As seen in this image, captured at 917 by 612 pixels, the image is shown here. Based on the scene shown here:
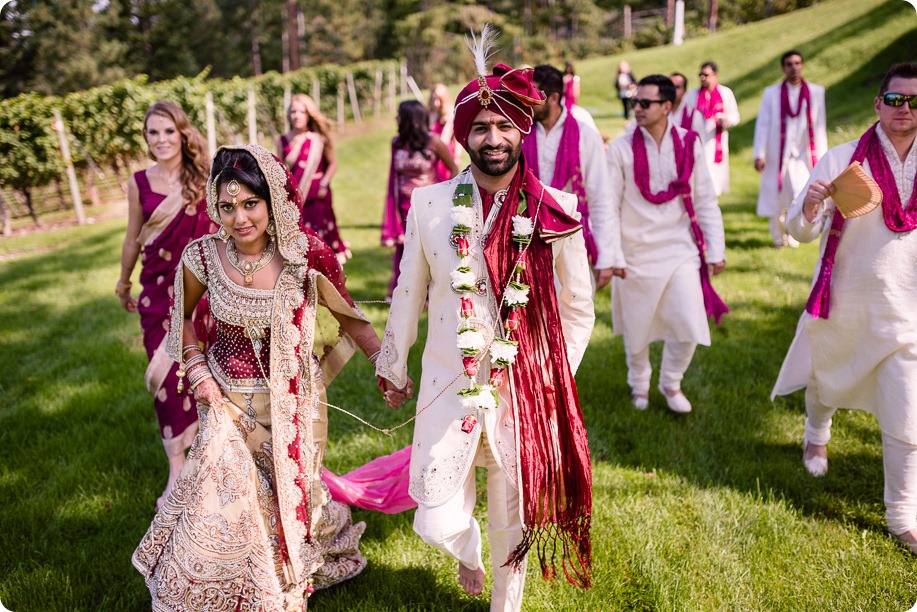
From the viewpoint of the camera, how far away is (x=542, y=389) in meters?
2.79

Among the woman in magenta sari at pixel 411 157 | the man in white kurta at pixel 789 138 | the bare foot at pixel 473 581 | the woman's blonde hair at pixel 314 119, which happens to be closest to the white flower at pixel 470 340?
the bare foot at pixel 473 581

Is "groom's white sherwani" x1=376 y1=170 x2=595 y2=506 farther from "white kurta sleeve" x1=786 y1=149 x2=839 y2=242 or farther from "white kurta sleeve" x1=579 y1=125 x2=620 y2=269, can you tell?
"white kurta sleeve" x1=579 y1=125 x2=620 y2=269

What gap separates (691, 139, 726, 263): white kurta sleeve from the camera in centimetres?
497

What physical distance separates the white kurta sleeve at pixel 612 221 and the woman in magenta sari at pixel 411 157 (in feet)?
8.52

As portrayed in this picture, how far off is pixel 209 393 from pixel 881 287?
366 cm

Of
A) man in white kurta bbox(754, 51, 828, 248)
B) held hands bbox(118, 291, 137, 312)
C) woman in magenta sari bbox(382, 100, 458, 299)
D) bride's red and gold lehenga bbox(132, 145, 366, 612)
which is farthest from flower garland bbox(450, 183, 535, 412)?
man in white kurta bbox(754, 51, 828, 248)

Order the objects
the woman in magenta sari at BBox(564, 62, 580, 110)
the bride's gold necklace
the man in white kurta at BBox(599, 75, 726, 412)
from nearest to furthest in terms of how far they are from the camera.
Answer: the bride's gold necklace
the man in white kurta at BBox(599, 75, 726, 412)
the woman in magenta sari at BBox(564, 62, 580, 110)

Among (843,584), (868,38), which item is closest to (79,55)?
(868,38)

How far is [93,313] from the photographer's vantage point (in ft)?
26.3

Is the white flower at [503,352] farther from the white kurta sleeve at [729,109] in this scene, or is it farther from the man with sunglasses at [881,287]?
the white kurta sleeve at [729,109]

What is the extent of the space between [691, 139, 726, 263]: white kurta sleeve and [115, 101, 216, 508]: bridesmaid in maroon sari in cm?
361

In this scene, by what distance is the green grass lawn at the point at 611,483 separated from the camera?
3301 millimetres

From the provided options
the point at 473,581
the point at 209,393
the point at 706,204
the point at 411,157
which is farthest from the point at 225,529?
the point at 411,157

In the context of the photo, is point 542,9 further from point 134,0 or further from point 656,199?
point 656,199
